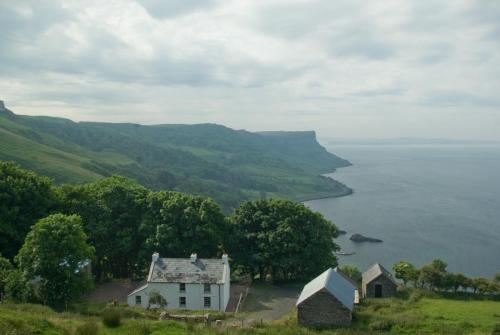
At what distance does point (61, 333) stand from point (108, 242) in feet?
93.9

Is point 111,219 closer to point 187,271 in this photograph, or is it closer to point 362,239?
point 187,271

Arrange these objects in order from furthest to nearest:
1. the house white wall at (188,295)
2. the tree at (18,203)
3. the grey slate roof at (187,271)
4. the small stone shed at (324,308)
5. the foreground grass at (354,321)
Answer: the tree at (18,203) → the grey slate roof at (187,271) → the house white wall at (188,295) → the small stone shed at (324,308) → the foreground grass at (354,321)

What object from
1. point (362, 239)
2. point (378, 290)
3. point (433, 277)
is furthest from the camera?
point (362, 239)

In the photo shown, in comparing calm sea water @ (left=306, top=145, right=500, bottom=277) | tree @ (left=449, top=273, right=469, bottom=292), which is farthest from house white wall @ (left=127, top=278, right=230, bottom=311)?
calm sea water @ (left=306, top=145, right=500, bottom=277)

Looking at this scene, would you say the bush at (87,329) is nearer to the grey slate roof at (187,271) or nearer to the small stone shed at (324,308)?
the small stone shed at (324,308)

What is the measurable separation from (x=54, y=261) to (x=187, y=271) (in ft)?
39.5

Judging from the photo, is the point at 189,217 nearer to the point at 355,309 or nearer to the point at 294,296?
the point at 294,296

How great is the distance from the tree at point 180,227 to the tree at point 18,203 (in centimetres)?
979

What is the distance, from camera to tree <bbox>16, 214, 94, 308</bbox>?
98.9ft

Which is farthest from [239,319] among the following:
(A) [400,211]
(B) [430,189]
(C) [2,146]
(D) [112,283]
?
(B) [430,189]

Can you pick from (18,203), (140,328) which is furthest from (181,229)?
(140,328)

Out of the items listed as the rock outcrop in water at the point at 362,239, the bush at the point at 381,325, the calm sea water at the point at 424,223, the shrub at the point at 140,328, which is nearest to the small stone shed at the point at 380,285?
the bush at the point at 381,325

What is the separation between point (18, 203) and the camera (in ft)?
133

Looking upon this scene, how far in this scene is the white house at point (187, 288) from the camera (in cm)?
3784
